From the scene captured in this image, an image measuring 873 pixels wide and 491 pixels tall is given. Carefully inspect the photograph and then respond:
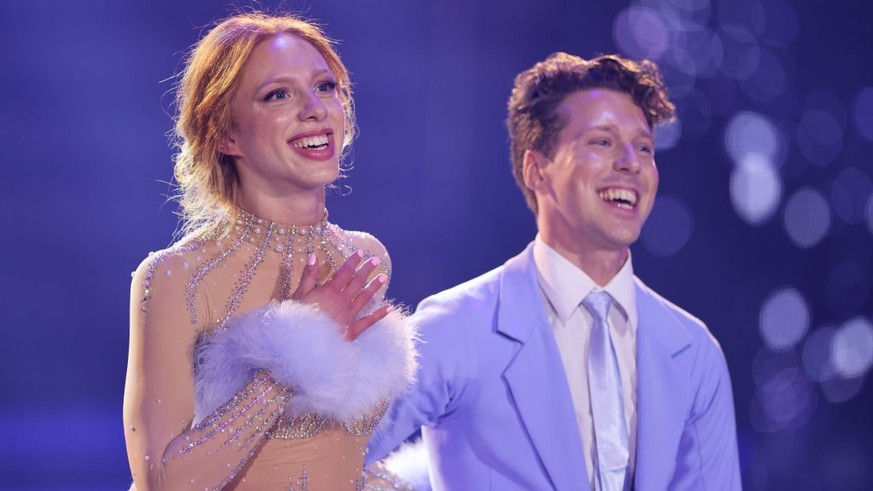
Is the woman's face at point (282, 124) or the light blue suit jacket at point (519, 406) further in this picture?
the light blue suit jacket at point (519, 406)

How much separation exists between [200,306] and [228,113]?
0.36m

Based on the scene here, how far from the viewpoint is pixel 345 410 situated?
5.83ft

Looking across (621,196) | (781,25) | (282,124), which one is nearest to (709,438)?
(621,196)

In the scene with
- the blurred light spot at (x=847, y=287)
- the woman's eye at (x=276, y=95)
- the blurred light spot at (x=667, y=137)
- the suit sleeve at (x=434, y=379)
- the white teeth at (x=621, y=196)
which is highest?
the blurred light spot at (x=667, y=137)

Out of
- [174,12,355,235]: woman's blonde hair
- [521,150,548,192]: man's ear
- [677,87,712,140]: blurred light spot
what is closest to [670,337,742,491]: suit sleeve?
[521,150,548,192]: man's ear

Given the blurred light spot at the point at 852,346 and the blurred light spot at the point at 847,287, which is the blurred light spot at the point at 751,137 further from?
the blurred light spot at the point at 852,346

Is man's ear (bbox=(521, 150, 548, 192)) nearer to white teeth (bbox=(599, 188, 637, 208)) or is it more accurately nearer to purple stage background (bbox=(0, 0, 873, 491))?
white teeth (bbox=(599, 188, 637, 208))

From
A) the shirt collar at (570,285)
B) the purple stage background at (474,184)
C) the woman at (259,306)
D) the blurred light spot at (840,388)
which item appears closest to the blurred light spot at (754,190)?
the purple stage background at (474,184)

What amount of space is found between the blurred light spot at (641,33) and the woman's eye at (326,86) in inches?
91.8

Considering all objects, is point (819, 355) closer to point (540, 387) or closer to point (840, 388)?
point (840, 388)

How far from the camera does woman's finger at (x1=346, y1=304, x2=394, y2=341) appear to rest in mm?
1785

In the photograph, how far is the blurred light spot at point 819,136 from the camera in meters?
4.21

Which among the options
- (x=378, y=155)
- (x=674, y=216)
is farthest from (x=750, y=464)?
(x=378, y=155)

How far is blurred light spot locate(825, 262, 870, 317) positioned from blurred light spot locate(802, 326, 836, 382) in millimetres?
106
